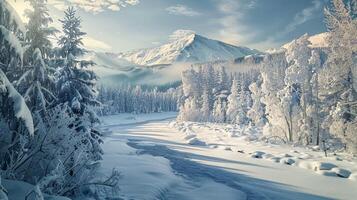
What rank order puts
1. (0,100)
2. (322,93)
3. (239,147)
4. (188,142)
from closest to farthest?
(0,100) → (322,93) → (239,147) → (188,142)

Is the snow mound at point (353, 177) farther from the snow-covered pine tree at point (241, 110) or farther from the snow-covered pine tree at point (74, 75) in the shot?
the snow-covered pine tree at point (241, 110)

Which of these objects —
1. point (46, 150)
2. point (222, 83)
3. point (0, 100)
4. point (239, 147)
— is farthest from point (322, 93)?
point (222, 83)

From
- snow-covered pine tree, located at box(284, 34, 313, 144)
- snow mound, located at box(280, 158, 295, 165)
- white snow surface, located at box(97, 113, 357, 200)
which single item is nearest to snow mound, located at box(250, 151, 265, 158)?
white snow surface, located at box(97, 113, 357, 200)

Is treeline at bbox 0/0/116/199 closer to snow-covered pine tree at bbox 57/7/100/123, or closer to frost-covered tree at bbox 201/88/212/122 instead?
snow-covered pine tree at bbox 57/7/100/123

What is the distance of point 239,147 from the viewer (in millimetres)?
38500

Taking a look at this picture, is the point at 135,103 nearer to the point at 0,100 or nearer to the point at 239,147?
the point at 239,147

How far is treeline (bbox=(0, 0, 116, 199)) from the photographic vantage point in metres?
7.25

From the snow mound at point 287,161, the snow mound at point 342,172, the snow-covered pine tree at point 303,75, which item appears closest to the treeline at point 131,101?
the snow-covered pine tree at point 303,75

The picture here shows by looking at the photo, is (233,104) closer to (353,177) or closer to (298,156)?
(298,156)

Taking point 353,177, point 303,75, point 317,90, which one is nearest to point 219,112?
point 303,75

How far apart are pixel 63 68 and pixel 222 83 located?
80450 millimetres

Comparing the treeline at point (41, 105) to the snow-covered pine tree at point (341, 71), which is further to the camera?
the snow-covered pine tree at point (341, 71)

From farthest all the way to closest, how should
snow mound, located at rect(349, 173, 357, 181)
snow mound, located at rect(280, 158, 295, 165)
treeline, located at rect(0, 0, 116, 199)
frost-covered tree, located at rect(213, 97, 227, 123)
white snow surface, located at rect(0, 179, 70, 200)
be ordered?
frost-covered tree, located at rect(213, 97, 227, 123) → snow mound, located at rect(280, 158, 295, 165) → snow mound, located at rect(349, 173, 357, 181) → white snow surface, located at rect(0, 179, 70, 200) → treeline, located at rect(0, 0, 116, 199)

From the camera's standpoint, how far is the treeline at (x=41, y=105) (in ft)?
23.8
